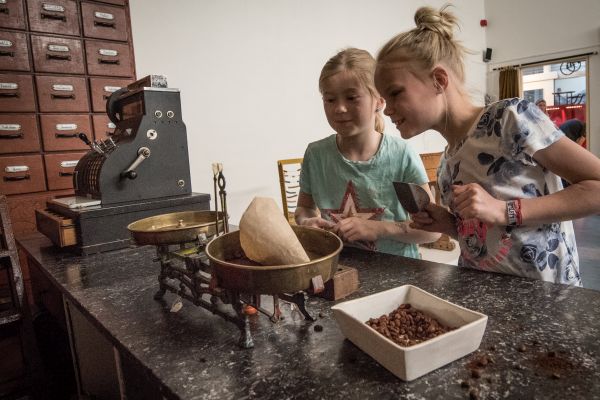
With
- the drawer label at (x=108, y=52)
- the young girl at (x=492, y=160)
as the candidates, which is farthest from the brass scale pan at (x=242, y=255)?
the drawer label at (x=108, y=52)

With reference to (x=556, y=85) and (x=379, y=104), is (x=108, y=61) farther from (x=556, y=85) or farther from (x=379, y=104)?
(x=556, y=85)

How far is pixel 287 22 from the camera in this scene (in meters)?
4.53

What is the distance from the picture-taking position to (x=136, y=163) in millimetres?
1806

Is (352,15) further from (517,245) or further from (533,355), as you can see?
(533,355)

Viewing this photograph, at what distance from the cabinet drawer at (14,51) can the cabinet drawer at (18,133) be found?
323mm

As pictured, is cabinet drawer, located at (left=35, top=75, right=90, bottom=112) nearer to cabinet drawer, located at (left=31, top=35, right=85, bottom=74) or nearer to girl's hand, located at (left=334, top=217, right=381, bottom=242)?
cabinet drawer, located at (left=31, top=35, right=85, bottom=74)

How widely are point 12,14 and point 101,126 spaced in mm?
863

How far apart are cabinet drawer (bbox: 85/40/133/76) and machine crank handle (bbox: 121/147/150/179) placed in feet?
5.30

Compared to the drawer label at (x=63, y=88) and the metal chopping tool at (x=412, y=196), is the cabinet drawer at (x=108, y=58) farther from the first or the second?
the metal chopping tool at (x=412, y=196)

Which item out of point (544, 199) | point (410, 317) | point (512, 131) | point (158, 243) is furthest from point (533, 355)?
point (158, 243)

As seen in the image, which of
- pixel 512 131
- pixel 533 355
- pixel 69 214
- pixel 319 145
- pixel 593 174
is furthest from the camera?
pixel 319 145

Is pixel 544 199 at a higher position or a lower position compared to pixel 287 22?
lower

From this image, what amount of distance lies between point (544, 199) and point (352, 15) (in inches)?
184

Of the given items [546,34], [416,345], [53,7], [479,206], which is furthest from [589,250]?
[53,7]
